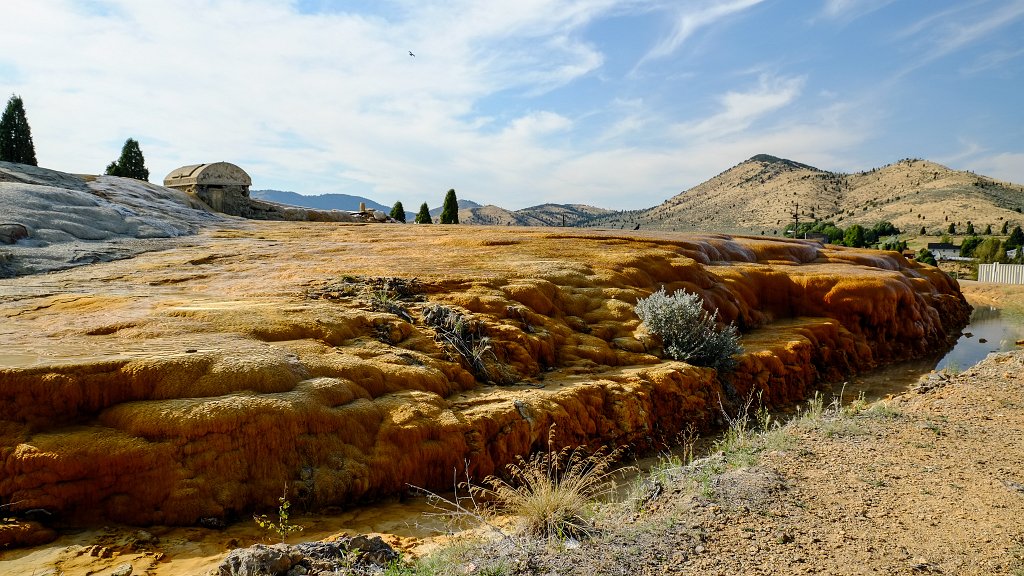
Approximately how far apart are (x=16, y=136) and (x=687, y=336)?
31.6m

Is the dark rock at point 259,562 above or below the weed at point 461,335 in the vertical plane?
below

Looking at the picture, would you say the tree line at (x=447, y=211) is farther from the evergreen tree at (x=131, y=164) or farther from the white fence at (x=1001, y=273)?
the white fence at (x=1001, y=273)

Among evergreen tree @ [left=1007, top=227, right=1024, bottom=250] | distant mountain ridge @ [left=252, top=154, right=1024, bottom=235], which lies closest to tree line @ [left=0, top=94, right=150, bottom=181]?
distant mountain ridge @ [left=252, top=154, right=1024, bottom=235]

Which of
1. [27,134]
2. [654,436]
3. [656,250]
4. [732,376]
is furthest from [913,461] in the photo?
[27,134]

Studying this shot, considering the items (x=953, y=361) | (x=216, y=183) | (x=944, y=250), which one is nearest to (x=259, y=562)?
(x=953, y=361)

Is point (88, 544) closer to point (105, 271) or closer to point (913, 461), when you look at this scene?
point (913, 461)

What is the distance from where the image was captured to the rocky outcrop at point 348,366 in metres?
5.05

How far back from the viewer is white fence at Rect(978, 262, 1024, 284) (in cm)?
3394

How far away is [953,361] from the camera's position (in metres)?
14.7

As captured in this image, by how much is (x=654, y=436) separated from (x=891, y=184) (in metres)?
86.2

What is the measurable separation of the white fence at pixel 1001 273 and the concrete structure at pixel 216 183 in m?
43.8

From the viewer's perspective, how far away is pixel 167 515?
15.8 feet

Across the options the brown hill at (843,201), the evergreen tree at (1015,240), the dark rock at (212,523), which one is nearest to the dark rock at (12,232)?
the dark rock at (212,523)

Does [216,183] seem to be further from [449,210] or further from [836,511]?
[836,511]
